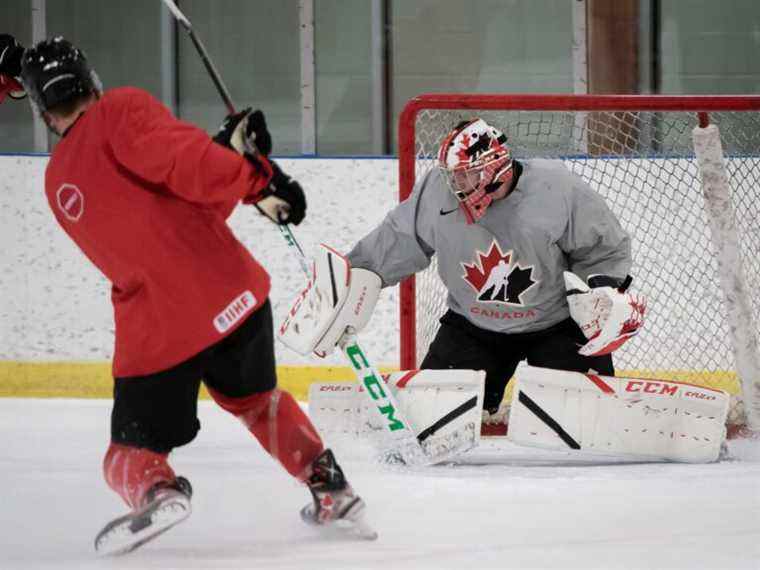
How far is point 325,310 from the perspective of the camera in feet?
9.44

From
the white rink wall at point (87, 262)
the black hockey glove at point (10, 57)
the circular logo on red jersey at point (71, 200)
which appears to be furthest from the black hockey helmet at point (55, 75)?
the white rink wall at point (87, 262)

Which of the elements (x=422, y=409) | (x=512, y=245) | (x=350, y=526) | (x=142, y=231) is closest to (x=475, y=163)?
(x=512, y=245)

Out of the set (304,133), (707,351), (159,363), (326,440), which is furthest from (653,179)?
(159,363)

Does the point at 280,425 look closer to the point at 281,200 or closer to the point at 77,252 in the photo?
the point at 281,200

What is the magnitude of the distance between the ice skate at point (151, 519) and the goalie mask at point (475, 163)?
1.09 metres

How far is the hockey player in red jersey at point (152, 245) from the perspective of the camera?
203cm

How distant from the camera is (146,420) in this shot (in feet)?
6.93

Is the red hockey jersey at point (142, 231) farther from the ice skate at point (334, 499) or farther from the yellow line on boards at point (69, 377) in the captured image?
the yellow line on boards at point (69, 377)

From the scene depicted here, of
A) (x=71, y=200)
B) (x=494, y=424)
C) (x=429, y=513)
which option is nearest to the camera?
(x=71, y=200)

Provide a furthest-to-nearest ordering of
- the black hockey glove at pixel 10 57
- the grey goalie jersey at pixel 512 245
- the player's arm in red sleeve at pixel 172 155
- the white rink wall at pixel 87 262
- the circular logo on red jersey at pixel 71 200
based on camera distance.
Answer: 1. the white rink wall at pixel 87 262
2. the grey goalie jersey at pixel 512 245
3. the black hockey glove at pixel 10 57
4. the circular logo on red jersey at pixel 71 200
5. the player's arm in red sleeve at pixel 172 155

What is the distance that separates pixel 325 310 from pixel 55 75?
0.95 metres

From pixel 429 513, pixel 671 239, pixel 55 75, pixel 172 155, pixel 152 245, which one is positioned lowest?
pixel 429 513

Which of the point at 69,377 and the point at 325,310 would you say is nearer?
the point at 325,310

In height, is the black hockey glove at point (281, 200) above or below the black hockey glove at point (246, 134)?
below
